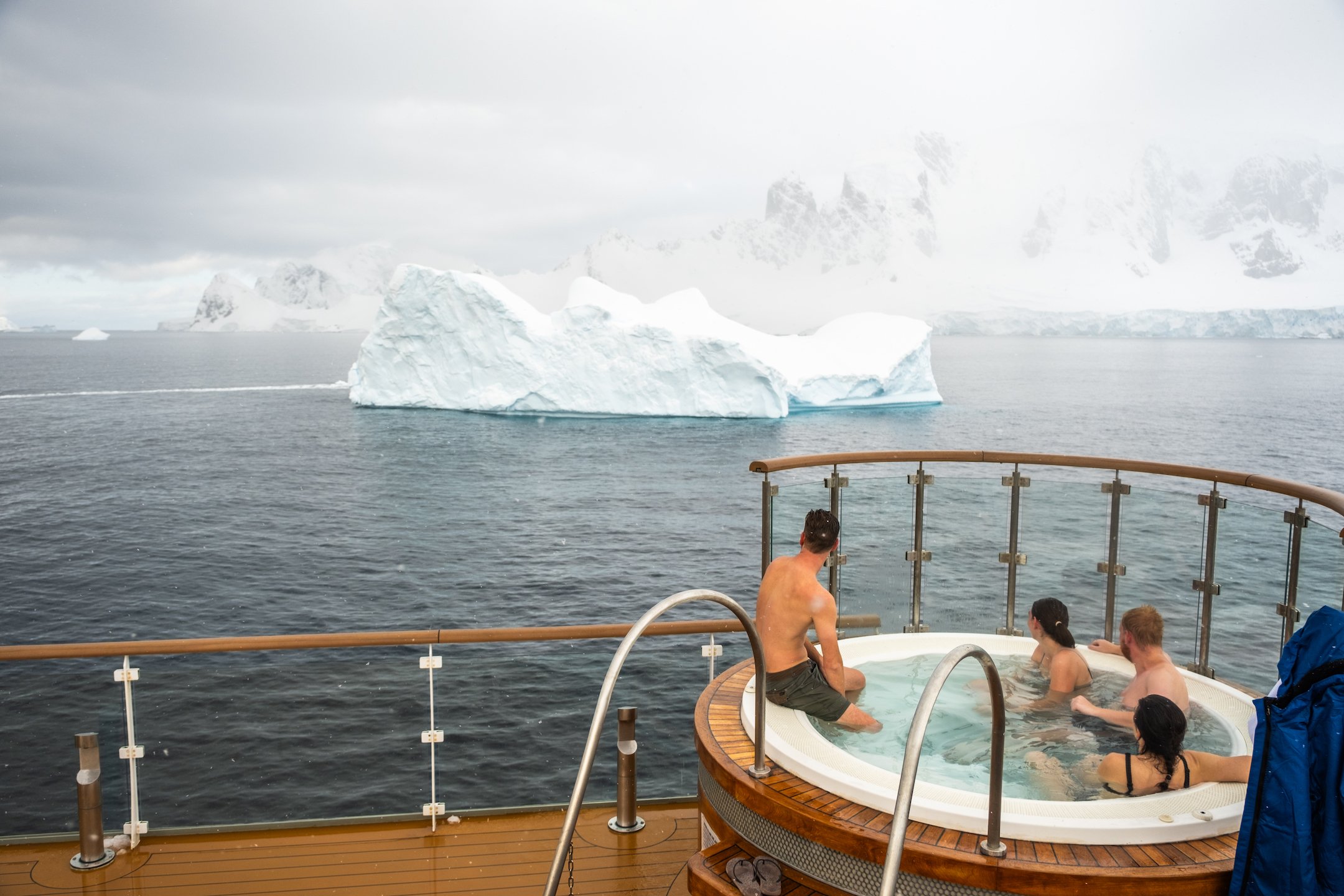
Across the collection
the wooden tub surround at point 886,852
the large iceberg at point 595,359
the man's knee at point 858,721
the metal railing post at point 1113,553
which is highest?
the large iceberg at point 595,359

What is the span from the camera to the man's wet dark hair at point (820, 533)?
10.1ft

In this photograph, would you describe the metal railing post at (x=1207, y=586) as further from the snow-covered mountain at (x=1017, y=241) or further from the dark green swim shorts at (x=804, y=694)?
the snow-covered mountain at (x=1017, y=241)

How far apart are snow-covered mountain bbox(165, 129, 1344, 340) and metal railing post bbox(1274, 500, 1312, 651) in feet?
361

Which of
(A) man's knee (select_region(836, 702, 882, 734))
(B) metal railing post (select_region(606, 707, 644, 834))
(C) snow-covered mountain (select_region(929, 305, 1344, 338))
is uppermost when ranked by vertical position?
(C) snow-covered mountain (select_region(929, 305, 1344, 338))

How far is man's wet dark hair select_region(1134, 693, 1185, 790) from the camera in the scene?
2.61 metres

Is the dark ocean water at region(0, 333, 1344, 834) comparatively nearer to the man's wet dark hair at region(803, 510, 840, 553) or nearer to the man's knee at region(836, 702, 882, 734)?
the man's knee at region(836, 702, 882, 734)

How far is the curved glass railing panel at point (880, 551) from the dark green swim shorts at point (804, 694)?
3.51 feet

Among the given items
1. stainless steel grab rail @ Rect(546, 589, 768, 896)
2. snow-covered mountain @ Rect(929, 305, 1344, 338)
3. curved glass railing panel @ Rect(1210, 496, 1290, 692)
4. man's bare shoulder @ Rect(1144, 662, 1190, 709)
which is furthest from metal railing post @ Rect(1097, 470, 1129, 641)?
snow-covered mountain @ Rect(929, 305, 1344, 338)

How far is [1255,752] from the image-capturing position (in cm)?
205

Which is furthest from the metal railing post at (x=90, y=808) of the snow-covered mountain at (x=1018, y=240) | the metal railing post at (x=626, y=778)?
the snow-covered mountain at (x=1018, y=240)

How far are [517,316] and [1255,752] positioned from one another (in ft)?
93.2

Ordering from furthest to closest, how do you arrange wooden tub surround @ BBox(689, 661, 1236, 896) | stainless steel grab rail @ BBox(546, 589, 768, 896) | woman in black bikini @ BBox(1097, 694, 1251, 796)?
woman in black bikini @ BBox(1097, 694, 1251, 796) → wooden tub surround @ BBox(689, 661, 1236, 896) → stainless steel grab rail @ BBox(546, 589, 768, 896)

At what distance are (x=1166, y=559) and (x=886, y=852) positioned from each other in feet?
8.05

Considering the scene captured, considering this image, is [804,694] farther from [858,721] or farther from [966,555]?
[966,555]
